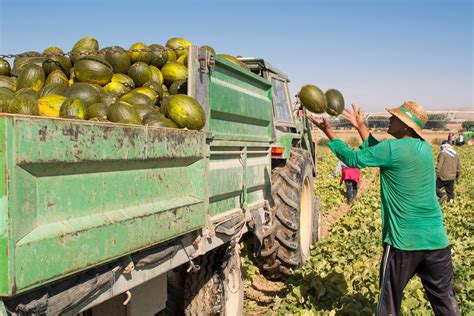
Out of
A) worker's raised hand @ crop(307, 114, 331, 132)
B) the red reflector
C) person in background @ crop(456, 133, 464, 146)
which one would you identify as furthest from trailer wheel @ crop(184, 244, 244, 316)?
person in background @ crop(456, 133, 464, 146)

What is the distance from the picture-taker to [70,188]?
97.3 inches

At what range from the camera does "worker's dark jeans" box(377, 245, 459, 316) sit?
4.24 m

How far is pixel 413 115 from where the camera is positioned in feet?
14.3

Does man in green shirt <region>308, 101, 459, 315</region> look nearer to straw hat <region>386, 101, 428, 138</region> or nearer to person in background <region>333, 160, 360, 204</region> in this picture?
straw hat <region>386, 101, 428, 138</region>

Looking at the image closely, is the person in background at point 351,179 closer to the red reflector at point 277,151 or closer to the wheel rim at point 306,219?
the wheel rim at point 306,219

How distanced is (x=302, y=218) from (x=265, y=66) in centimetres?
236

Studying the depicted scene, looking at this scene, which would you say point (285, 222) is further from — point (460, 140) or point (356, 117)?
point (460, 140)

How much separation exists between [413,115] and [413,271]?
1.29 m

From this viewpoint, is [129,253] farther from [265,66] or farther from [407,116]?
[265,66]

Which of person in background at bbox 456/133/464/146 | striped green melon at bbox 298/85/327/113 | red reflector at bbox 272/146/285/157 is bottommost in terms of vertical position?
person in background at bbox 456/133/464/146

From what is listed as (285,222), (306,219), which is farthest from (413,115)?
(306,219)

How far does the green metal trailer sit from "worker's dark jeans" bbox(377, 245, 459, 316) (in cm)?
130

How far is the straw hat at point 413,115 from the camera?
431cm

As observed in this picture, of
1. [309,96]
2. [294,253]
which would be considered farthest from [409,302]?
[309,96]
